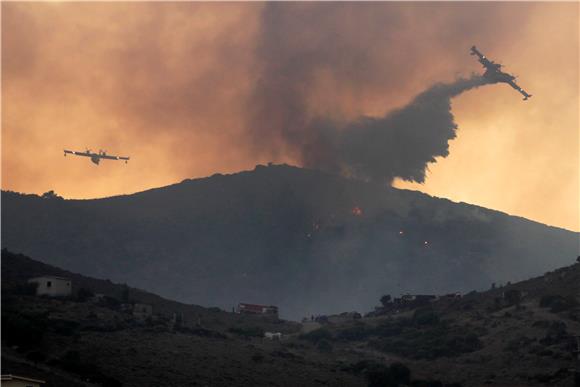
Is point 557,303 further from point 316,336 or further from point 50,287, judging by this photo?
point 50,287

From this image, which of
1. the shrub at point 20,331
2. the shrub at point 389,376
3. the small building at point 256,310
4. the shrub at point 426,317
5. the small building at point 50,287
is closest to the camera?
the shrub at point 20,331

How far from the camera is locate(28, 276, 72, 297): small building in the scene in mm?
94750

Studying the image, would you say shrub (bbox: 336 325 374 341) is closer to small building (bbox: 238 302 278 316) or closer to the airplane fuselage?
small building (bbox: 238 302 278 316)

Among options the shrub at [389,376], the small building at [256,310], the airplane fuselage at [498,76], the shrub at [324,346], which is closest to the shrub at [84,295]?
the shrub at [324,346]

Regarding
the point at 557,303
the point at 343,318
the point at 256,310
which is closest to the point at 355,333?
the point at 343,318

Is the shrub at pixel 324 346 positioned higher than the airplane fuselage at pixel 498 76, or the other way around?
the airplane fuselage at pixel 498 76

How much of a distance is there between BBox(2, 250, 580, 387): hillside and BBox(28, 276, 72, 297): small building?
1.93m

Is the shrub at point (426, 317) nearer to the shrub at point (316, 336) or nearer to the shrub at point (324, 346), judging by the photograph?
the shrub at point (316, 336)

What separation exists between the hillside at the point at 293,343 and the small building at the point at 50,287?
193 centimetres

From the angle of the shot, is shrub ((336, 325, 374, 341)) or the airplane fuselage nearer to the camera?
shrub ((336, 325, 374, 341))

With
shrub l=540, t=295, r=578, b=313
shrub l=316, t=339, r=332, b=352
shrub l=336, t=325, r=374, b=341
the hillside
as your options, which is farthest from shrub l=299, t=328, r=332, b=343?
shrub l=540, t=295, r=578, b=313

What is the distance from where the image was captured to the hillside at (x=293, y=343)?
6806cm

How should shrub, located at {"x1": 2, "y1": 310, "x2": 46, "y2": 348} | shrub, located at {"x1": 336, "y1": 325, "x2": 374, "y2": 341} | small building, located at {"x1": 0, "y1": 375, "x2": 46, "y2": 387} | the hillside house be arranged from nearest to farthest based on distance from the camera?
small building, located at {"x1": 0, "y1": 375, "x2": 46, "y2": 387}
shrub, located at {"x1": 2, "y1": 310, "x2": 46, "y2": 348}
shrub, located at {"x1": 336, "y1": 325, "x2": 374, "y2": 341}
the hillside house

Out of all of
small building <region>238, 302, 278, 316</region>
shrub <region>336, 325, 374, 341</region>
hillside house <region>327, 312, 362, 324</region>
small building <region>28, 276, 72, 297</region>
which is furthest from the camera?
small building <region>238, 302, 278, 316</region>
